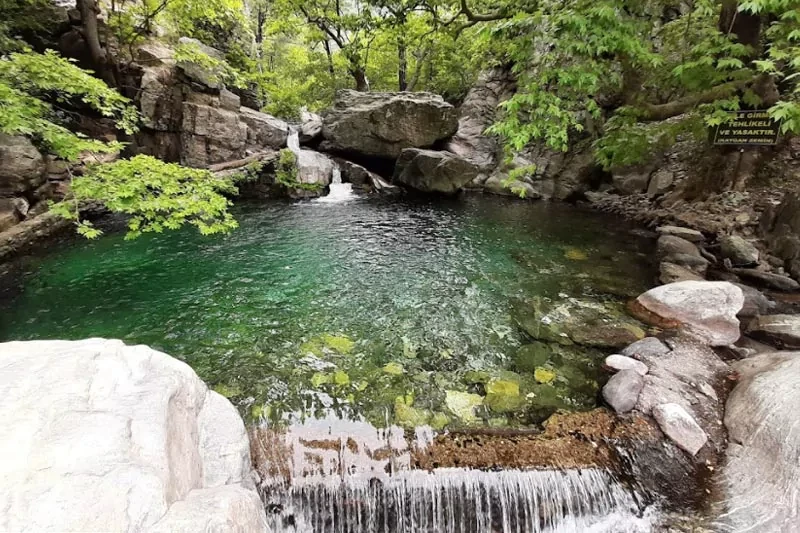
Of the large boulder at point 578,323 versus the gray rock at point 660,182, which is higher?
the gray rock at point 660,182

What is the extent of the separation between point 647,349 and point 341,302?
499cm

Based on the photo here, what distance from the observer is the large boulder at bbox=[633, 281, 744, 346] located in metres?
5.60

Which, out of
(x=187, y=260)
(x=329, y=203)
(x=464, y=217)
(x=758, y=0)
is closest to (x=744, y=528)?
(x=758, y=0)

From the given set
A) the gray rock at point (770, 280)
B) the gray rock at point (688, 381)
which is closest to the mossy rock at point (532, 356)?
the gray rock at point (688, 381)

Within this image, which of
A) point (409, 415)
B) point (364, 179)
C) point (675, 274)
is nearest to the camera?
point (409, 415)

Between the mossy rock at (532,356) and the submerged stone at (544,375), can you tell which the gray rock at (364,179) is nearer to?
the mossy rock at (532,356)

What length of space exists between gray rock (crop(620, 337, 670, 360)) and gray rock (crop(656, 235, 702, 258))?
4246 millimetres

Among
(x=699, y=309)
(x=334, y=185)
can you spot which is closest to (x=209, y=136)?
(x=334, y=185)

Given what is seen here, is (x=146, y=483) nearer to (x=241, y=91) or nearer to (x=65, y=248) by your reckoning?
(x=65, y=248)

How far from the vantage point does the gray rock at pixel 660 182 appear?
12.7m

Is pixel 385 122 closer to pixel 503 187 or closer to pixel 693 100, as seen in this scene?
pixel 503 187

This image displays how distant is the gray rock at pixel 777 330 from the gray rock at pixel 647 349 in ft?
5.05

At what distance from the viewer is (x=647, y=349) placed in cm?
527

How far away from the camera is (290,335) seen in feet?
19.9
